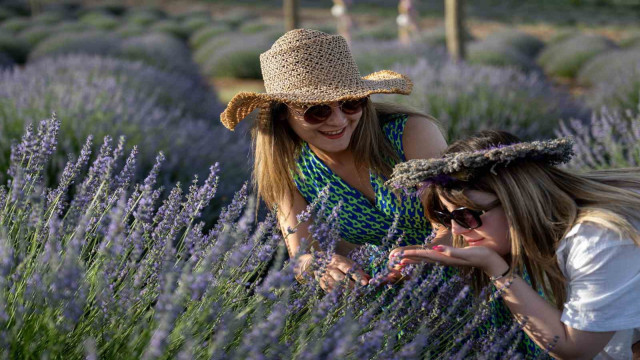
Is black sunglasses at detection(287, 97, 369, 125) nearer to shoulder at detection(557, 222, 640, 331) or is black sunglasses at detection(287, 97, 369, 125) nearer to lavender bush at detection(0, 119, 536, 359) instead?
lavender bush at detection(0, 119, 536, 359)

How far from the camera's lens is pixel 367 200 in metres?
2.56

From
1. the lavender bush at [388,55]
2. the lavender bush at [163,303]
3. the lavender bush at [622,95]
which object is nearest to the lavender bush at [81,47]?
the lavender bush at [388,55]

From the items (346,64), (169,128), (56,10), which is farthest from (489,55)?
(56,10)

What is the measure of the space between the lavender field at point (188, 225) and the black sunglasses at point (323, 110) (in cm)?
35

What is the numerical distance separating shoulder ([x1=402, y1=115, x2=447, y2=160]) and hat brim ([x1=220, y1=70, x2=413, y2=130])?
139 millimetres

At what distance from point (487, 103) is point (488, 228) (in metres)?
3.99

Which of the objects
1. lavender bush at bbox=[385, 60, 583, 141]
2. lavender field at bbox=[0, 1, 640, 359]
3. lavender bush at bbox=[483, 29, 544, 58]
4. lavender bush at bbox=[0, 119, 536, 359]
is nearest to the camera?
lavender bush at bbox=[0, 119, 536, 359]

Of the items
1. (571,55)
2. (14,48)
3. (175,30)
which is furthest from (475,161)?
(175,30)

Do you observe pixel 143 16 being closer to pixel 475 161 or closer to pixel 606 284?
pixel 475 161

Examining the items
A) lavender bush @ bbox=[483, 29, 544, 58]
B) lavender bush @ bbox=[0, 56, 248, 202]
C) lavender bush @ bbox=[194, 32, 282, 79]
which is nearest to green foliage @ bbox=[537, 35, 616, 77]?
lavender bush @ bbox=[483, 29, 544, 58]

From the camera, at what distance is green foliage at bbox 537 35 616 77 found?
13672 millimetres

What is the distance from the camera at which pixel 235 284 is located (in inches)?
68.0

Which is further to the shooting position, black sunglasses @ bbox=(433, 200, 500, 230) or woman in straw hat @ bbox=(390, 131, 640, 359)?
black sunglasses @ bbox=(433, 200, 500, 230)

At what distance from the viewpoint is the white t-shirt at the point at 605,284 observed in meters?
1.72
